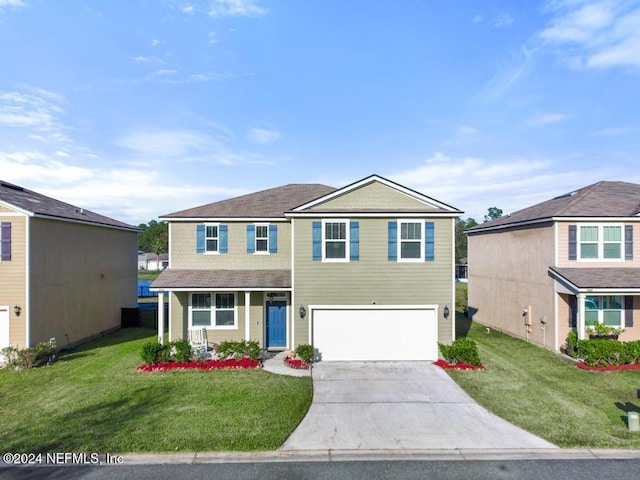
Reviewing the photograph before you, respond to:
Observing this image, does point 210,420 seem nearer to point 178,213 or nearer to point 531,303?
point 178,213

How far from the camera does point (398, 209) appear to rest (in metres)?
13.4

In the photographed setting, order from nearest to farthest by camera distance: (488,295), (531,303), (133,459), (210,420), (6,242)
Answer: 1. (133,459)
2. (210,420)
3. (6,242)
4. (531,303)
5. (488,295)

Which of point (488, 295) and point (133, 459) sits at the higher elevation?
point (488, 295)

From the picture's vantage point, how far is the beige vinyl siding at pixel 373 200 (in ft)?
44.3

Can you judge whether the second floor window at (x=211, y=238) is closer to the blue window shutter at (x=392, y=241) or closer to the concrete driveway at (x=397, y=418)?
the concrete driveway at (x=397, y=418)

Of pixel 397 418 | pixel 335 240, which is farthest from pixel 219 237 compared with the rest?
pixel 397 418

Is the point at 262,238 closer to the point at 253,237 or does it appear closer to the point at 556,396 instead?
the point at 253,237

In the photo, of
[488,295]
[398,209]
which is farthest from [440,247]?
[488,295]

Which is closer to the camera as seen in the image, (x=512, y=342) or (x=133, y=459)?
(x=133, y=459)

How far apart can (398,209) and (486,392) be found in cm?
661

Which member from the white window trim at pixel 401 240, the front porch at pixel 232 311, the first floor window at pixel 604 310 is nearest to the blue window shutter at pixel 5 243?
the front porch at pixel 232 311

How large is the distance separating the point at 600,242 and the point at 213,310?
16.0m

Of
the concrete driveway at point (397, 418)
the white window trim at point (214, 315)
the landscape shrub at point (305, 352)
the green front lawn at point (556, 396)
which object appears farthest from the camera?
the white window trim at point (214, 315)

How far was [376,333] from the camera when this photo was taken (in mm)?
13188
